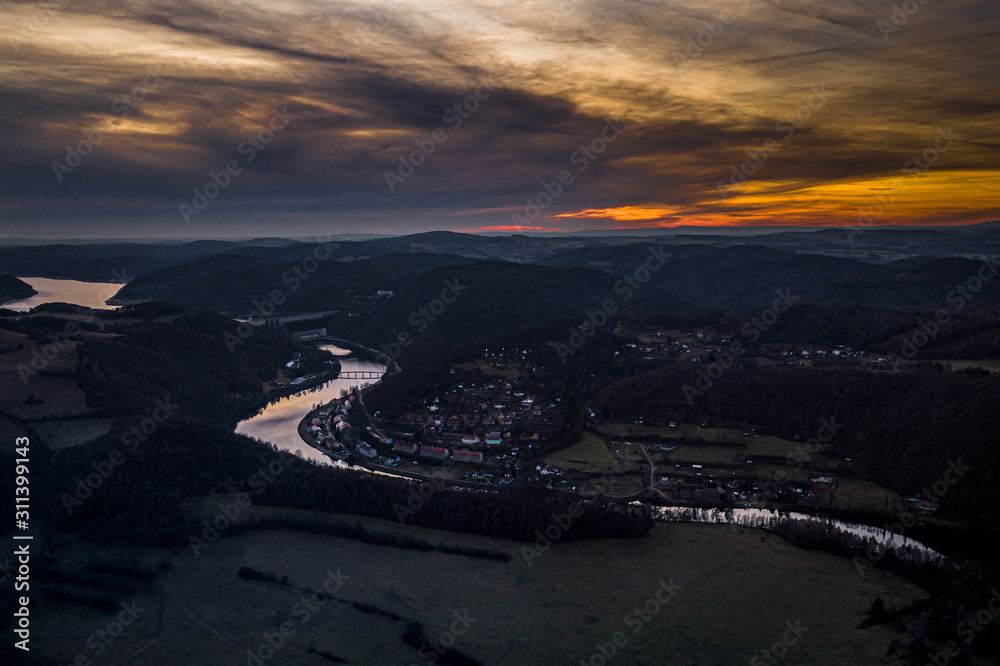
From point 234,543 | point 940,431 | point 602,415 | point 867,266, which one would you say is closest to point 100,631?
point 234,543

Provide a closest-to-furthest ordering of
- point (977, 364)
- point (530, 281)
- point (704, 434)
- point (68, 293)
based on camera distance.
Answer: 1. point (704, 434)
2. point (977, 364)
3. point (530, 281)
4. point (68, 293)

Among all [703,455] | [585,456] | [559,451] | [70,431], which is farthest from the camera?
[559,451]

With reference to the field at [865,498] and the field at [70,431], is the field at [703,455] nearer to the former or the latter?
the field at [865,498]

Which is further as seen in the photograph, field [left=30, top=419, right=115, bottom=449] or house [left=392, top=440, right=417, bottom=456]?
house [left=392, top=440, right=417, bottom=456]

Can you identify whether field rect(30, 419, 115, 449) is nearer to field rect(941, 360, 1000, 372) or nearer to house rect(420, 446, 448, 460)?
house rect(420, 446, 448, 460)

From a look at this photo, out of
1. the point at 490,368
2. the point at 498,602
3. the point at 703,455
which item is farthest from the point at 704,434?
the point at 498,602

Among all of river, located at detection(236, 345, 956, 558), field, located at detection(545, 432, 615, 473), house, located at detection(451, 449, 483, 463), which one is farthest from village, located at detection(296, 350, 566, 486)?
river, located at detection(236, 345, 956, 558)

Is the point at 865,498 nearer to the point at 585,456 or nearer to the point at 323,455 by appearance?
the point at 585,456

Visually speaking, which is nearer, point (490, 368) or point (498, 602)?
point (498, 602)

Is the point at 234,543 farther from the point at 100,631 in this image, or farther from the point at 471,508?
the point at 471,508
